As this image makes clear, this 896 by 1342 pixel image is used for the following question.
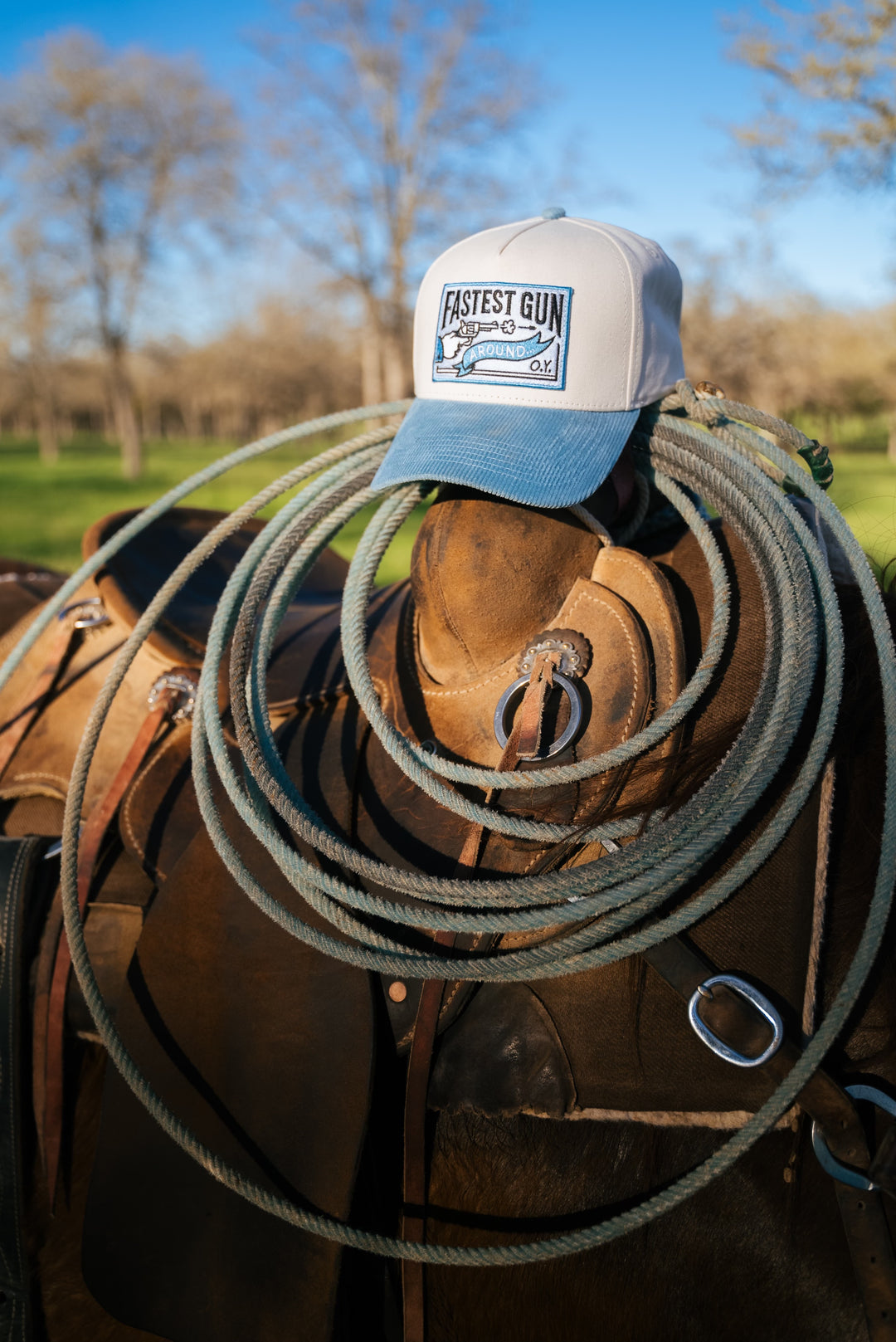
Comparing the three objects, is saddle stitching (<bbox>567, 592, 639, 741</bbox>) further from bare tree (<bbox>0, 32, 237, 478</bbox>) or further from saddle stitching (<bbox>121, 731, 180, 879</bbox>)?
bare tree (<bbox>0, 32, 237, 478</bbox>)

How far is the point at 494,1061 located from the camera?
0.96m

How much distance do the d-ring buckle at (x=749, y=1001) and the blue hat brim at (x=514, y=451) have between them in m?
0.54

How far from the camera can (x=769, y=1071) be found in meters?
0.88

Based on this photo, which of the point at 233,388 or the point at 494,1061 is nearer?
the point at 494,1061

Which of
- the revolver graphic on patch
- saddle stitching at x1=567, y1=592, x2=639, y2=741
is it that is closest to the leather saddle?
saddle stitching at x1=567, y1=592, x2=639, y2=741

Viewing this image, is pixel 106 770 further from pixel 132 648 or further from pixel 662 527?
pixel 662 527

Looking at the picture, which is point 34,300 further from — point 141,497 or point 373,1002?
point 373,1002

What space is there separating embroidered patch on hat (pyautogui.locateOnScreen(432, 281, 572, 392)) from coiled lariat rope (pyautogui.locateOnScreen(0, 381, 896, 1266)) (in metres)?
0.15

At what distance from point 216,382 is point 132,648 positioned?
53.6 metres

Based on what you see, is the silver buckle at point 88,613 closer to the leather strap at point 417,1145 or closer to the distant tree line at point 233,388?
the leather strap at point 417,1145

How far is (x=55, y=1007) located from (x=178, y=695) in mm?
481

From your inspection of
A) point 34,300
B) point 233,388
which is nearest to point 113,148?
point 34,300

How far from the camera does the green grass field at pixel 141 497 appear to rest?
5.27ft

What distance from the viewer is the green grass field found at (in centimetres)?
161
